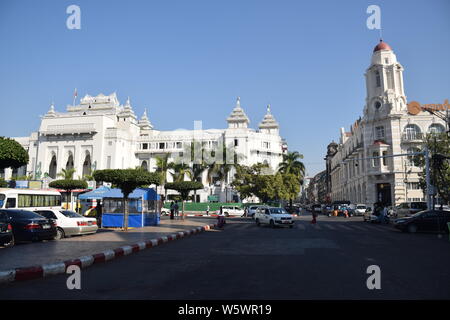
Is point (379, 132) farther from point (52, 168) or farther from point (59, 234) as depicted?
point (52, 168)

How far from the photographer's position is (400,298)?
17.3 feet

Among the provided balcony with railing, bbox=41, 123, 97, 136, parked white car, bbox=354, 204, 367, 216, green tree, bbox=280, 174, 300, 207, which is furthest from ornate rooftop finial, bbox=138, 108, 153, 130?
parked white car, bbox=354, 204, 367, 216

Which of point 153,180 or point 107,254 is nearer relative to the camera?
point 107,254

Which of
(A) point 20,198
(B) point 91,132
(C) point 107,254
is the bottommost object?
(C) point 107,254

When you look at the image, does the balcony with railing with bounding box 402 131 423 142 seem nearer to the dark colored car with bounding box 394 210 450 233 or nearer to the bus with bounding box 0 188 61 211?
the dark colored car with bounding box 394 210 450 233

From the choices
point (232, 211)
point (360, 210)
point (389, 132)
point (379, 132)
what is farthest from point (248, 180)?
point (389, 132)

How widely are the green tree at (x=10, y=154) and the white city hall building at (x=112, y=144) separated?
46436 mm

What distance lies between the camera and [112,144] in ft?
215

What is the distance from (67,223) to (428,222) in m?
18.5

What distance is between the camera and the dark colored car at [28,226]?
12.1 metres

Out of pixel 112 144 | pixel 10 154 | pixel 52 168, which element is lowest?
pixel 10 154

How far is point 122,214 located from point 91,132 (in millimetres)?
50772

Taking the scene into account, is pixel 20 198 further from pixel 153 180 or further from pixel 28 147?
pixel 28 147

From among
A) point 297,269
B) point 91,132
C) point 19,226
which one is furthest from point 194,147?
point 297,269
